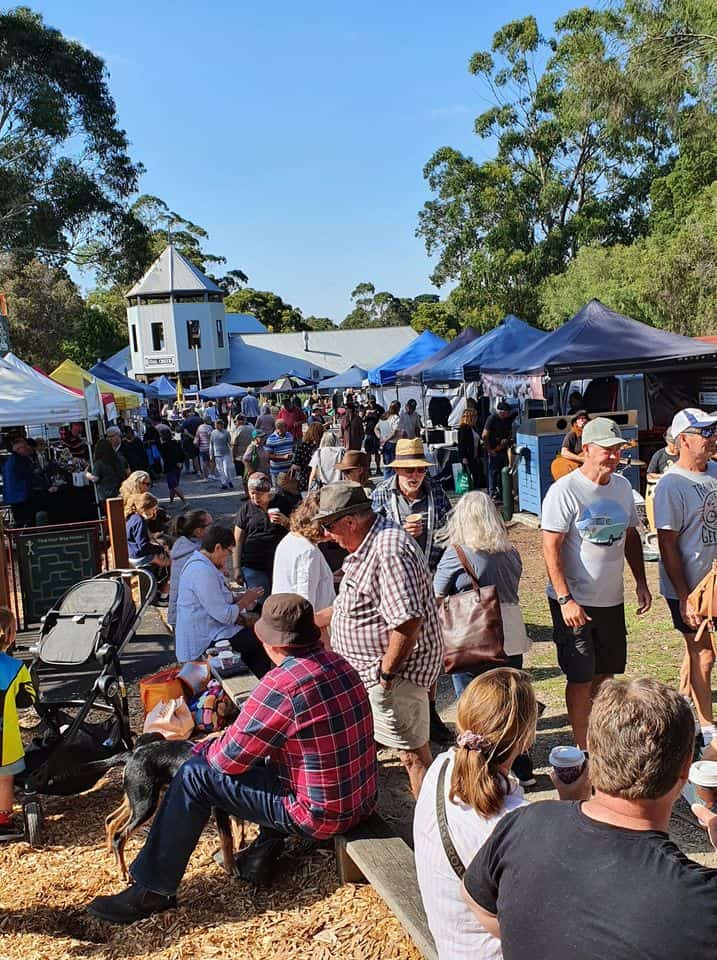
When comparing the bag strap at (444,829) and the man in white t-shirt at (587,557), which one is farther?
the man in white t-shirt at (587,557)

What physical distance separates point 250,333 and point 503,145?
30488mm

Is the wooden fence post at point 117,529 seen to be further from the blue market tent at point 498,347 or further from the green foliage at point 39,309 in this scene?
the green foliage at point 39,309

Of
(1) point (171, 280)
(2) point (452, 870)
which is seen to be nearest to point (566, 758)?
(2) point (452, 870)

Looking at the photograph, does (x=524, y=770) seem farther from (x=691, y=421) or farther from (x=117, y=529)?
(x=117, y=529)

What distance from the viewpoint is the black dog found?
3824 millimetres

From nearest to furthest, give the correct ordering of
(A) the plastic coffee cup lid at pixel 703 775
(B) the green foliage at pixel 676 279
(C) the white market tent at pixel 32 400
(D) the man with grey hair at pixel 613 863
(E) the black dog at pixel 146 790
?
(D) the man with grey hair at pixel 613 863 < (A) the plastic coffee cup lid at pixel 703 775 < (E) the black dog at pixel 146 790 < (C) the white market tent at pixel 32 400 < (B) the green foliage at pixel 676 279

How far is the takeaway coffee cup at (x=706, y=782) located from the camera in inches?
88.8

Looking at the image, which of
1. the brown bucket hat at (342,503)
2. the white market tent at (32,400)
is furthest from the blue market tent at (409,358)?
the brown bucket hat at (342,503)

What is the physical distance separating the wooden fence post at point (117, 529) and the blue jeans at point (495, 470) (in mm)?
7031

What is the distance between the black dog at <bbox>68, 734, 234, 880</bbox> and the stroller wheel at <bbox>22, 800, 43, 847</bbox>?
57 cm

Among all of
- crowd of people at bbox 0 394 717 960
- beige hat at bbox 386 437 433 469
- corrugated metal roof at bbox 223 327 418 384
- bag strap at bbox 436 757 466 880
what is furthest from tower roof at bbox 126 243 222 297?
bag strap at bbox 436 757 466 880

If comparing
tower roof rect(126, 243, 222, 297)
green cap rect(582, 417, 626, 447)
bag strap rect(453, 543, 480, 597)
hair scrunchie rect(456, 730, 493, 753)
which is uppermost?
tower roof rect(126, 243, 222, 297)

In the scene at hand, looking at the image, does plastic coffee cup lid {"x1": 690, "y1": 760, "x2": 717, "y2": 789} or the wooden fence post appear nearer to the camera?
plastic coffee cup lid {"x1": 690, "y1": 760, "x2": 717, "y2": 789}

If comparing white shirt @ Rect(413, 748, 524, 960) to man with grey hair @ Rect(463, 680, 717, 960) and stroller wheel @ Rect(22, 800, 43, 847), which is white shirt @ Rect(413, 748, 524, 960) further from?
stroller wheel @ Rect(22, 800, 43, 847)
